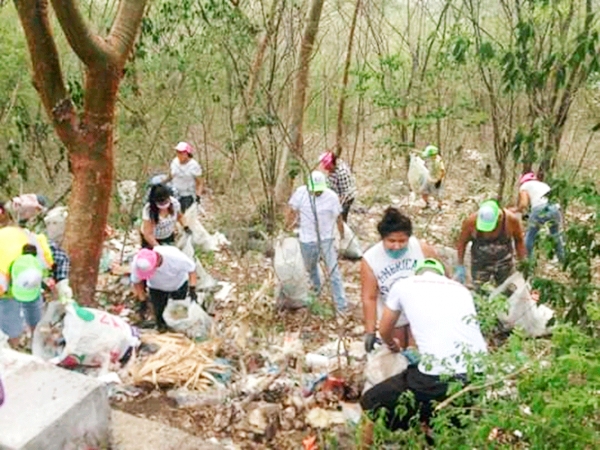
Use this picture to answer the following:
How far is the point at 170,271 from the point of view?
4.47 m

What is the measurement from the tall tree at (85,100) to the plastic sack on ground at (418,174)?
518 centimetres

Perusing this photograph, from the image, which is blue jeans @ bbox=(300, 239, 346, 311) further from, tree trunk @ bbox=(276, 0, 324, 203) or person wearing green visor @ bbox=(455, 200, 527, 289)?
tree trunk @ bbox=(276, 0, 324, 203)

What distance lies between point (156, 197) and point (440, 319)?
289cm

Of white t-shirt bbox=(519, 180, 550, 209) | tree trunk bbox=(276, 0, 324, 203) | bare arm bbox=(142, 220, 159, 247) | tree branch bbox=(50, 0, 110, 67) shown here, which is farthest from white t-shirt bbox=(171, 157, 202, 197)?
white t-shirt bbox=(519, 180, 550, 209)

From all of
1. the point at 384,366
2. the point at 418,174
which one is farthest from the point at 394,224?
the point at 418,174

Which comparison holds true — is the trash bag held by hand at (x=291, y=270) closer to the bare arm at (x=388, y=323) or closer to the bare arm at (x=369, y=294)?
the bare arm at (x=369, y=294)

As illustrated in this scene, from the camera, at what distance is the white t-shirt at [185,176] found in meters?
6.61

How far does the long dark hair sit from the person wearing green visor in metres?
2.26

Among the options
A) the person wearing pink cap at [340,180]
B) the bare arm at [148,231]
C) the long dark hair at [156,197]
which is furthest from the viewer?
the person wearing pink cap at [340,180]

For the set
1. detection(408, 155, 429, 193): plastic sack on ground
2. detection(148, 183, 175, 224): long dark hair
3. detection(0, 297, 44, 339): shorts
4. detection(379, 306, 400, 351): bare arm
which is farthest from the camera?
detection(408, 155, 429, 193): plastic sack on ground

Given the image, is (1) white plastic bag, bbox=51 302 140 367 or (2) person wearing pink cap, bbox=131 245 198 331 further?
(2) person wearing pink cap, bbox=131 245 198 331

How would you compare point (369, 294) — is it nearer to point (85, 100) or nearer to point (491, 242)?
point (491, 242)

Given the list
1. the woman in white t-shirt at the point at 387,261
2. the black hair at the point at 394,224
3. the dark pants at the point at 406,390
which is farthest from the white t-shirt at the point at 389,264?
the dark pants at the point at 406,390

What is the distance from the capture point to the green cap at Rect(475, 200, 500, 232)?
14.8 feet
